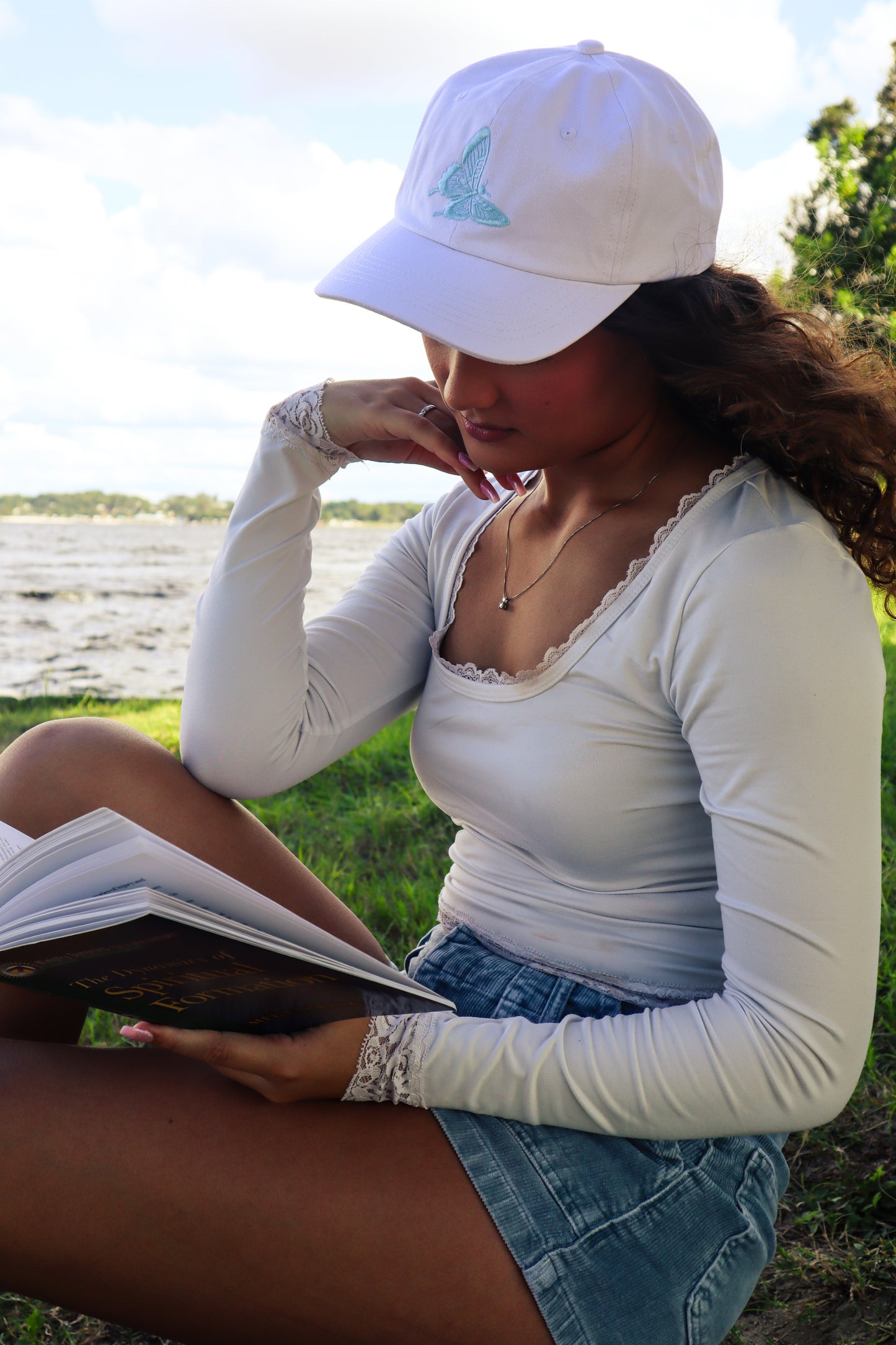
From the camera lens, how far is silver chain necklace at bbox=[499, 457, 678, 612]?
1.35 m

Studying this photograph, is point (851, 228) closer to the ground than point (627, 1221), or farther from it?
farther from it

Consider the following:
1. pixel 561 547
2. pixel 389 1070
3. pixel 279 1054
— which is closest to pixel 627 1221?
pixel 389 1070

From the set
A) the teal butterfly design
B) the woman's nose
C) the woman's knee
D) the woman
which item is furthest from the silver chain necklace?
the woman's knee

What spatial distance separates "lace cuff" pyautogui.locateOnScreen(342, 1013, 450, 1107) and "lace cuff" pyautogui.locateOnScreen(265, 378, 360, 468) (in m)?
0.81

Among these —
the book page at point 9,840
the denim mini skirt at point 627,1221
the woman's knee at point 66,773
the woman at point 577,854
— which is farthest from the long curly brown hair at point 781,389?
the book page at point 9,840

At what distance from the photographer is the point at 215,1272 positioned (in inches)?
40.1

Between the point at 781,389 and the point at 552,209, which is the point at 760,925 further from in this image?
the point at 552,209

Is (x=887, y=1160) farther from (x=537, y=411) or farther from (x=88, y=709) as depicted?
(x=88, y=709)

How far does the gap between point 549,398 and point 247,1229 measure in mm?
884

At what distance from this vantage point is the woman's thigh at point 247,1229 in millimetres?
1008

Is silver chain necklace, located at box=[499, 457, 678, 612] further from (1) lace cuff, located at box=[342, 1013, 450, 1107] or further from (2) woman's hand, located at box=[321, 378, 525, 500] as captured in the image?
(1) lace cuff, located at box=[342, 1013, 450, 1107]

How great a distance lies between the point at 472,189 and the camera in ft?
3.88

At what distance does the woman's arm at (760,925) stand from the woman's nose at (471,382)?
33 cm

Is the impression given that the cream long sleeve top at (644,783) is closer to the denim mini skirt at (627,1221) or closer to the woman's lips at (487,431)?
the denim mini skirt at (627,1221)
